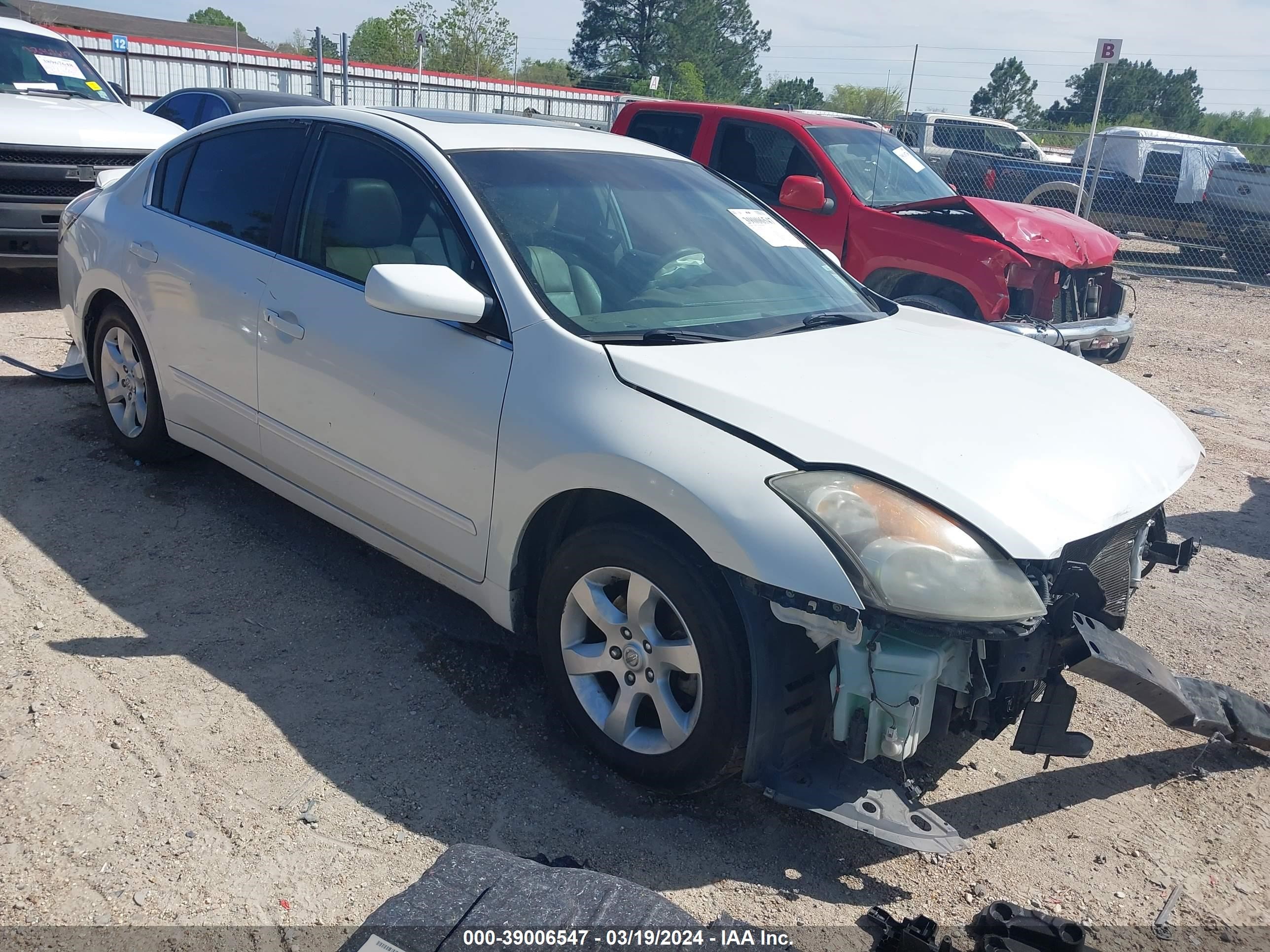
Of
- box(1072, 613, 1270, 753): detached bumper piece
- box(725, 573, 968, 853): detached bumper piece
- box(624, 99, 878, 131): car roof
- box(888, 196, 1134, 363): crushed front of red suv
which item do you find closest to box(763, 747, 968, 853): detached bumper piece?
box(725, 573, 968, 853): detached bumper piece

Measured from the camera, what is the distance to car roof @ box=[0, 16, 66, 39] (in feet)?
29.1

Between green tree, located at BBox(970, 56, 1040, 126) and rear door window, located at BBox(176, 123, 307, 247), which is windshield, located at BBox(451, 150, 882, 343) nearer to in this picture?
rear door window, located at BBox(176, 123, 307, 247)

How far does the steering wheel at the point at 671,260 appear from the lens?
3.45 meters

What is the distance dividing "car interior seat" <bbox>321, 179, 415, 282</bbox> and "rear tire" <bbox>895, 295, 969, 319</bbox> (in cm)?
438

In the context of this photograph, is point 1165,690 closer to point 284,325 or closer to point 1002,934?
point 1002,934

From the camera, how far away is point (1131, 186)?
615 inches

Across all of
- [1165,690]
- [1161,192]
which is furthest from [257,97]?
[1161,192]

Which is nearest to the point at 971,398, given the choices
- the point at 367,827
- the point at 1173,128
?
the point at 367,827

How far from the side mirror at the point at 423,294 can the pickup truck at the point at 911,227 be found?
4.19 m

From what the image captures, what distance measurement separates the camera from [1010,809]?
3.01 metres

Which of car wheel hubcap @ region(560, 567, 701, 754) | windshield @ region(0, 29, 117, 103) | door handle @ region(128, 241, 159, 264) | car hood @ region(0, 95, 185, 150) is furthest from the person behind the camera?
windshield @ region(0, 29, 117, 103)

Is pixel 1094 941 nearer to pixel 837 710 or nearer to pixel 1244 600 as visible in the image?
pixel 837 710

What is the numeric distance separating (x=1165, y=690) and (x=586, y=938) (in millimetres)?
1759

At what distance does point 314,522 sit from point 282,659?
118 cm
